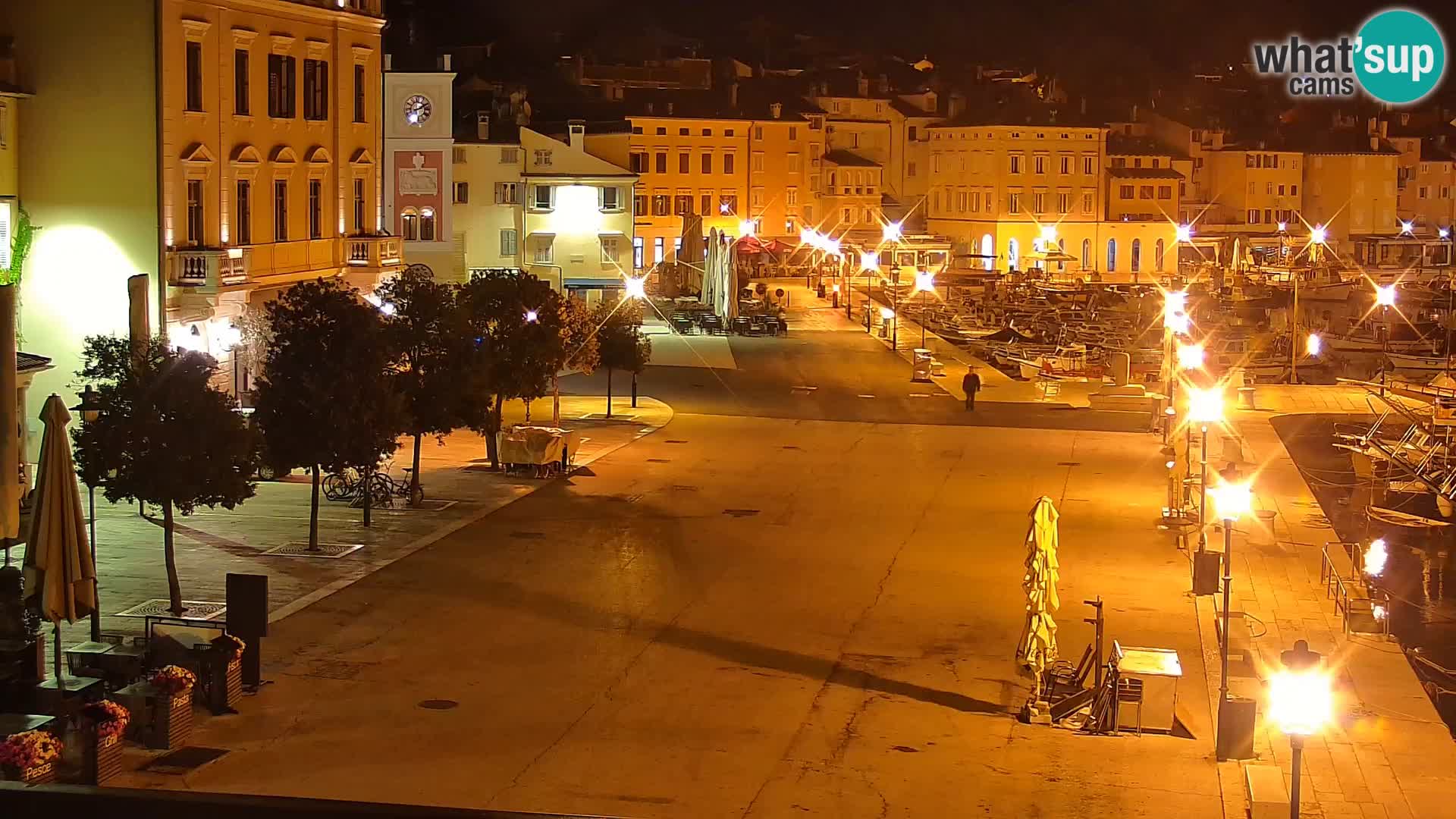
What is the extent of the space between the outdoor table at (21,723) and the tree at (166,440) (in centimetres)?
588

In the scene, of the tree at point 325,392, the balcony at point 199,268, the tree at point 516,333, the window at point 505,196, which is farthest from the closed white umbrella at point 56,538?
the window at point 505,196

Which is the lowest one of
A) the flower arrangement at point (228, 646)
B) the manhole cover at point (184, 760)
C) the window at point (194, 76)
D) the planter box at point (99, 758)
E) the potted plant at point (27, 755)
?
the manhole cover at point (184, 760)

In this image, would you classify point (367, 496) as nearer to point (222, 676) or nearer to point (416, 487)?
point (416, 487)

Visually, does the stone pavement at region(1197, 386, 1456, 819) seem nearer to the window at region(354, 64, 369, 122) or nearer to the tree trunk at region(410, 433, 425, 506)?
the tree trunk at region(410, 433, 425, 506)

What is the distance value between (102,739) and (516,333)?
20443 mm

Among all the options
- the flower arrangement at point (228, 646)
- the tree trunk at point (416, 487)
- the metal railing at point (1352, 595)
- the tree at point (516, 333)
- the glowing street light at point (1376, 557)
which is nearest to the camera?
the flower arrangement at point (228, 646)

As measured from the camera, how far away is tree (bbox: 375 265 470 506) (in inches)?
1158

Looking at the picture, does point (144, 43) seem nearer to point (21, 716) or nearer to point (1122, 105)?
point (21, 716)

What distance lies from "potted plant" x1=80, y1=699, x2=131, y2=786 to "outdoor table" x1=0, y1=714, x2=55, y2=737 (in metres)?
0.29

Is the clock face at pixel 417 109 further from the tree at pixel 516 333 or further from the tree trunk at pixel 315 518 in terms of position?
the tree trunk at pixel 315 518

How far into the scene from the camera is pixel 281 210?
121 ft

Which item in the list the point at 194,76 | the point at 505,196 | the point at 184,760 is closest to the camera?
the point at 184,760

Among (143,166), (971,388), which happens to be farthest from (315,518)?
(971,388)

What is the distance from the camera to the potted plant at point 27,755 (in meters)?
13.1
